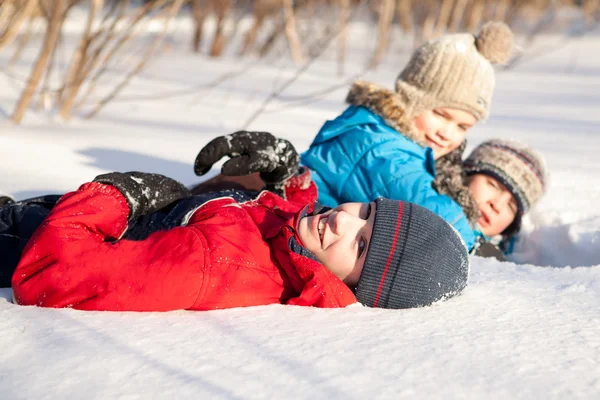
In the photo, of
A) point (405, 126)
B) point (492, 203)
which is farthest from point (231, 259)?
point (492, 203)

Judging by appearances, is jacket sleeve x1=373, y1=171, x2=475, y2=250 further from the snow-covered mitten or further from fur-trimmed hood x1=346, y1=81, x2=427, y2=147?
the snow-covered mitten

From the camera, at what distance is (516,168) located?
2939mm

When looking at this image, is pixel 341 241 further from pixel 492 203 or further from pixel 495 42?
pixel 495 42

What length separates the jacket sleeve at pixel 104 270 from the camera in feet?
5.09

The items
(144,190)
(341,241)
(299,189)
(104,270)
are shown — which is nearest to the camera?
(104,270)

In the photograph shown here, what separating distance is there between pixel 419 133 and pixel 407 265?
1.24 m

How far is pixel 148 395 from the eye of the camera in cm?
113

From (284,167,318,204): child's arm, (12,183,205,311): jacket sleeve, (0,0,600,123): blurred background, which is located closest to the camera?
(12,183,205,311): jacket sleeve

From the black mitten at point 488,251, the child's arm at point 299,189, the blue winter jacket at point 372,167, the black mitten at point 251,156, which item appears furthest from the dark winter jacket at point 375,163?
the black mitten at point 251,156

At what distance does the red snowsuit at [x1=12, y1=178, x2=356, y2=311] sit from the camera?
1555 mm

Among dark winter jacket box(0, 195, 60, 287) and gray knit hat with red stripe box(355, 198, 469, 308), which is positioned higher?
gray knit hat with red stripe box(355, 198, 469, 308)

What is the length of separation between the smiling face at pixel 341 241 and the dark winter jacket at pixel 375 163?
0.84 meters

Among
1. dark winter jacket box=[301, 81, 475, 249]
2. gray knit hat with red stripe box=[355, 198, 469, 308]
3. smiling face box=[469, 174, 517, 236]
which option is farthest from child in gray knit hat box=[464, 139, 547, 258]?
gray knit hat with red stripe box=[355, 198, 469, 308]

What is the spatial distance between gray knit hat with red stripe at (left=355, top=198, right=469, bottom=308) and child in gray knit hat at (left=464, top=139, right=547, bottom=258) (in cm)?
123
